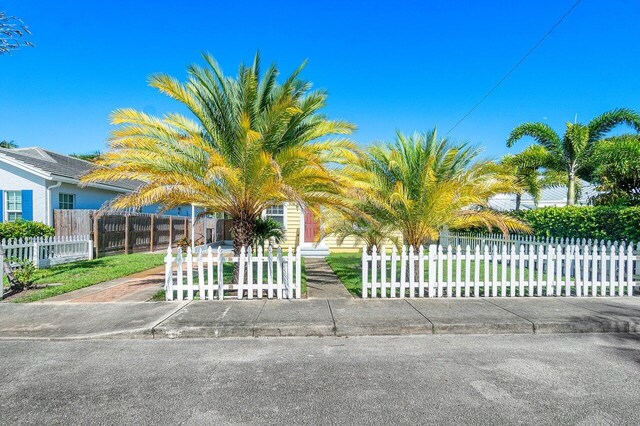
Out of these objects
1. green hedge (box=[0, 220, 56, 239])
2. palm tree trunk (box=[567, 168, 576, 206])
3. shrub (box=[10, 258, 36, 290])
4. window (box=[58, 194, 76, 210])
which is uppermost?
palm tree trunk (box=[567, 168, 576, 206])

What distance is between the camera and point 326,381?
3.88 metres

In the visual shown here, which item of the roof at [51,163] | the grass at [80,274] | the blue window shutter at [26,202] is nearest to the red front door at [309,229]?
the grass at [80,274]

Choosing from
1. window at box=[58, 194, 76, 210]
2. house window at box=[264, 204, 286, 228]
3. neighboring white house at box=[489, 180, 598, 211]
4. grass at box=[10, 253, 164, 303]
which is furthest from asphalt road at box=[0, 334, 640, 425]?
neighboring white house at box=[489, 180, 598, 211]


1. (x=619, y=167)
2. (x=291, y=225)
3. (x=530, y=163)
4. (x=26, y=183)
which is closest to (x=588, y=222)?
(x=619, y=167)

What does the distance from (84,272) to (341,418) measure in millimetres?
10336

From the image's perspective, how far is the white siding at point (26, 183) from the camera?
1453cm

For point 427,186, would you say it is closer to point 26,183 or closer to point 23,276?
point 23,276

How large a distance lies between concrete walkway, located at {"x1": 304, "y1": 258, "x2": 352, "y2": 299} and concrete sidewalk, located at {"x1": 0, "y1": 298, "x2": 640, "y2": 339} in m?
0.61

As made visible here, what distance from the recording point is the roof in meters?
14.7

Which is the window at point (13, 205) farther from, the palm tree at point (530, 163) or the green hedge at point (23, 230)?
the palm tree at point (530, 163)

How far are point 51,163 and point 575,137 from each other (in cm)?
2303

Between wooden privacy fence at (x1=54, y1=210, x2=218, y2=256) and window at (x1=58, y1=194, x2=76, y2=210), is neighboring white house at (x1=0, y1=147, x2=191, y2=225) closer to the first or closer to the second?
window at (x1=58, y1=194, x2=76, y2=210)

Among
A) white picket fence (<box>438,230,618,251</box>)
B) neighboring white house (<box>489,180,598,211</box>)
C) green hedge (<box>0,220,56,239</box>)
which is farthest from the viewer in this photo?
neighboring white house (<box>489,180,598,211</box>)

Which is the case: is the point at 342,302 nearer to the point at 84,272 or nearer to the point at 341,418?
the point at 341,418
